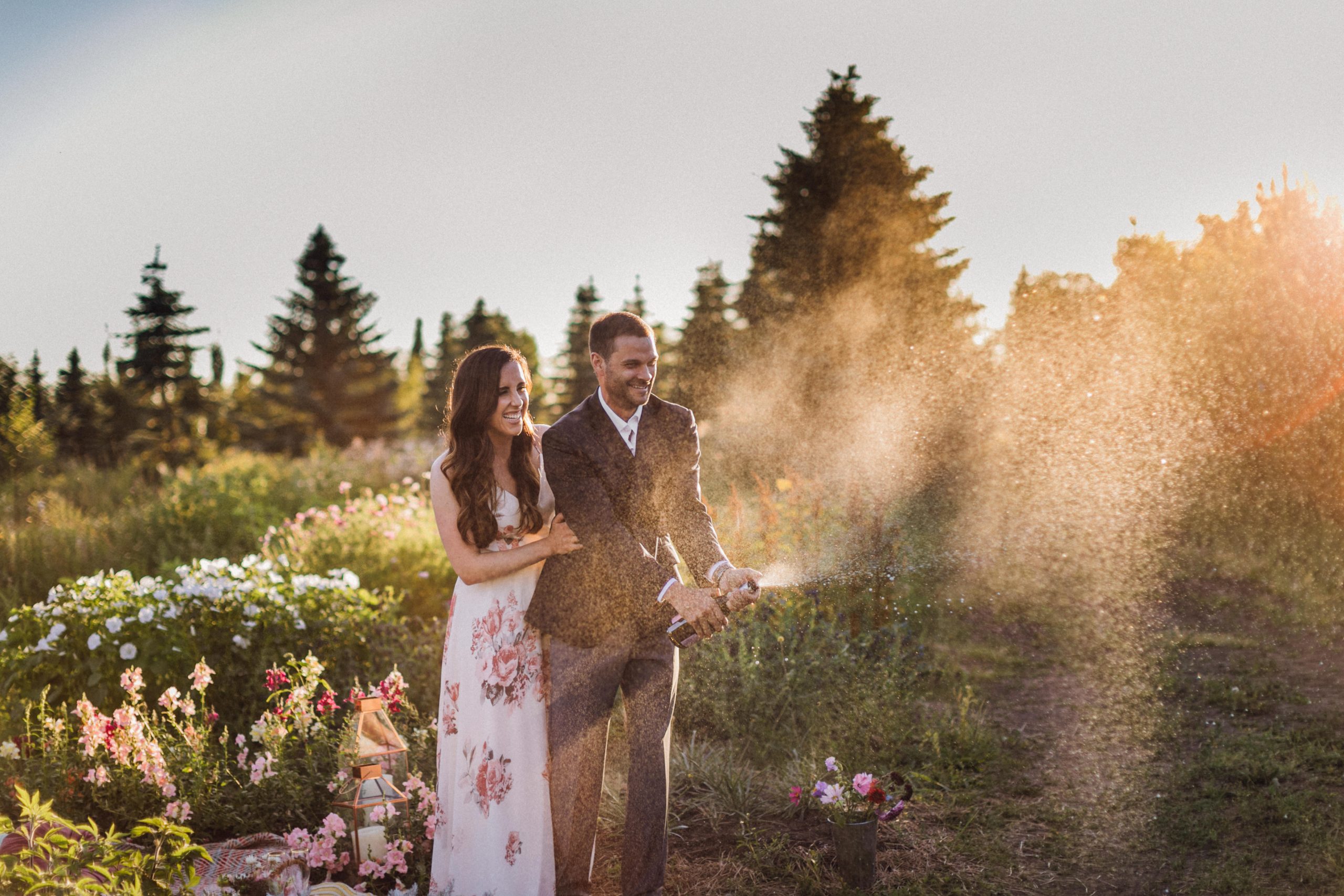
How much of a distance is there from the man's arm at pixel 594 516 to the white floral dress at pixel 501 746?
315 mm

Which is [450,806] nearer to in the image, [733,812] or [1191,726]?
[733,812]

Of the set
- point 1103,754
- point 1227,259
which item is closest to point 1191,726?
point 1103,754

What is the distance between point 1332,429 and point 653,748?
28.0 ft

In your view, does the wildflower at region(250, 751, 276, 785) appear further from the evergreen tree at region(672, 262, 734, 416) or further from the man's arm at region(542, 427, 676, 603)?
the evergreen tree at region(672, 262, 734, 416)

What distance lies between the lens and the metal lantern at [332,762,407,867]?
127 inches

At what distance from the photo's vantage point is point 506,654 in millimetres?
2977

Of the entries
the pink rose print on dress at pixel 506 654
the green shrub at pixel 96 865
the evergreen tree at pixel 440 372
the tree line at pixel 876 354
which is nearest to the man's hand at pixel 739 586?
the pink rose print on dress at pixel 506 654

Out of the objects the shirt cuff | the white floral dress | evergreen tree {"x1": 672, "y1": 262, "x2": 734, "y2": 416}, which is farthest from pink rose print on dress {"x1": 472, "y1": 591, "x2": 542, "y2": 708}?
evergreen tree {"x1": 672, "y1": 262, "x2": 734, "y2": 416}

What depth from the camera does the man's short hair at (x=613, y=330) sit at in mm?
2742

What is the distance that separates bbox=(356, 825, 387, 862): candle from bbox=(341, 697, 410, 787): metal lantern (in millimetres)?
208

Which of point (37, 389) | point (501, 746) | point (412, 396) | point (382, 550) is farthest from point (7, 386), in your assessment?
point (412, 396)

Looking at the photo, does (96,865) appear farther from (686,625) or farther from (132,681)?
(132,681)

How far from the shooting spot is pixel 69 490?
1273 cm

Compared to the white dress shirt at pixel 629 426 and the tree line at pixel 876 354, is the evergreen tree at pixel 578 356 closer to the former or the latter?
the tree line at pixel 876 354
